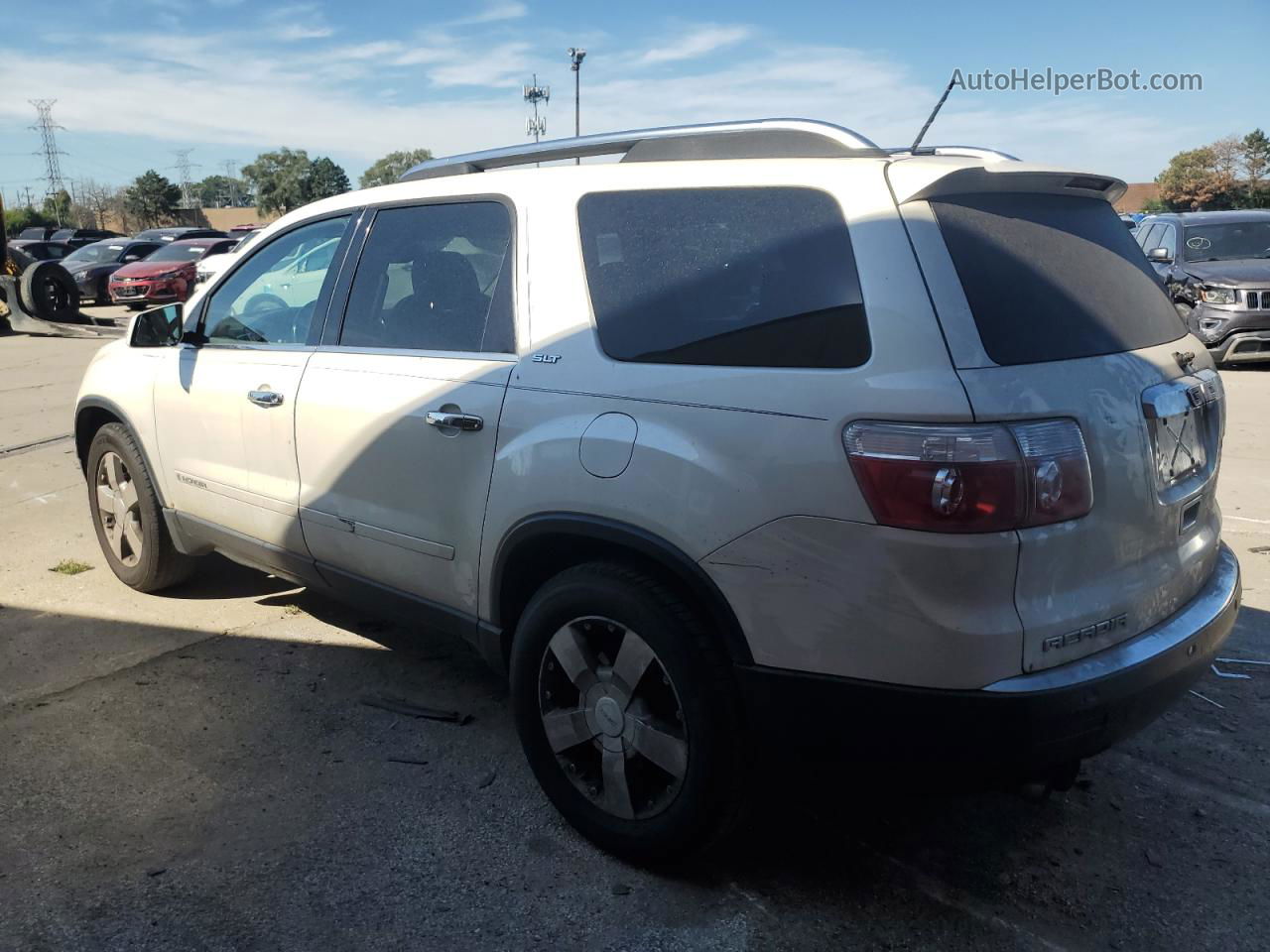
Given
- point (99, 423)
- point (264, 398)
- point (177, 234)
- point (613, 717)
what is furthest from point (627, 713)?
point (177, 234)

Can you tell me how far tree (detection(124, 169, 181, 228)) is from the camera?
76312 mm

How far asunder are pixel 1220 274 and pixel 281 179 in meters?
90.7

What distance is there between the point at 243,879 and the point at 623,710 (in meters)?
1.16

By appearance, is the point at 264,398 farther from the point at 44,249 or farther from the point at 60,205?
the point at 60,205

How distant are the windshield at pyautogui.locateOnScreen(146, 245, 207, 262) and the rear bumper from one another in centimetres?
2267

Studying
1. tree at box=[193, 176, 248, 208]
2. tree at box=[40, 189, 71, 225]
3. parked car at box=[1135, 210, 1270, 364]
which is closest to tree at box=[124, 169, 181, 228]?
tree at box=[40, 189, 71, 225]

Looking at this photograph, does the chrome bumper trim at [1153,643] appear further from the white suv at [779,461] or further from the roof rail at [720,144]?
the roof rail at [720,144]

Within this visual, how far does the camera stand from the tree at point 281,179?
282ft

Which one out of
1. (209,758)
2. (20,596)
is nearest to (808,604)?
(209,758)

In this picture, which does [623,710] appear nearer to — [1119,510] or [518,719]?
[518,719]

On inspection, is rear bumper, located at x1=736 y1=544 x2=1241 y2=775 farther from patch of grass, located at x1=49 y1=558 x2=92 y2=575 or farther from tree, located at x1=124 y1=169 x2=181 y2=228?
tree, located at x1=124 y1=169 x2=181 y2=228

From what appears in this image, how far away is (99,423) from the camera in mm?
5000

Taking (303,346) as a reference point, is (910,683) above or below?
below

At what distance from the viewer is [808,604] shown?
2264 mm
